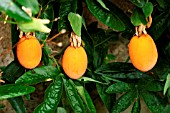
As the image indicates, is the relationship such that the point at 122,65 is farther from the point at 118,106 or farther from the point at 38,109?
the point at 38,109

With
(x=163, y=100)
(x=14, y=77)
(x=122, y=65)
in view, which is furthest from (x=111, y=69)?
(x=14, y=77)

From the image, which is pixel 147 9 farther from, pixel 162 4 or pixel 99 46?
pixel 99 46

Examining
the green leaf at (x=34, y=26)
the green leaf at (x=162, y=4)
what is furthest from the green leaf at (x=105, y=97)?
the green leaf at (x=34, y=26)

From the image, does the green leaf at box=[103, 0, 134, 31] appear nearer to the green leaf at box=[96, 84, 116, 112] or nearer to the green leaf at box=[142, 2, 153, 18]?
the green leaf at box=[142, 2, 153, 18]

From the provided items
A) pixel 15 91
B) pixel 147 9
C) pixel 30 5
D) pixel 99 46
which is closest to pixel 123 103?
pixel 99 46

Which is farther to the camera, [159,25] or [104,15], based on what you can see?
Answer: [159,25]
